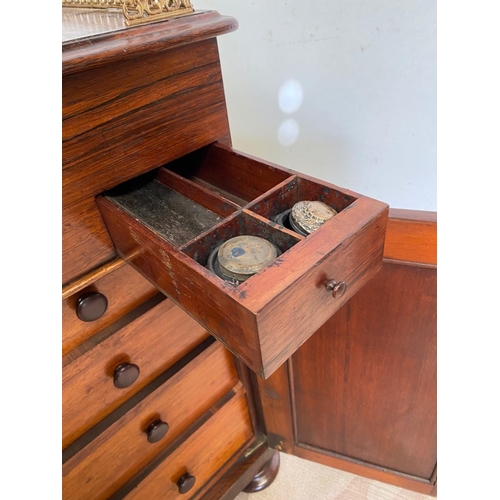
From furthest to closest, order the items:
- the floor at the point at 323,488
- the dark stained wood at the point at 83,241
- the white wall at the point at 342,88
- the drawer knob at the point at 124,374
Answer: the floor at the point at 323,488 < the white wall at the point at 342,88 < the drawer knob at the point at 124,374 < the dark stained wood at the point at 83,241

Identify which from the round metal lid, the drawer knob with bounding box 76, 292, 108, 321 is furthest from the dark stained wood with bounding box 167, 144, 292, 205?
the drawer knob with bounding box 76, 292, 108, 321

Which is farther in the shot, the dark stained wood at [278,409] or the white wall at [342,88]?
the dark stained wood at [278,409]

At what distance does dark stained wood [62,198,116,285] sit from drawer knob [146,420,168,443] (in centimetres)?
31

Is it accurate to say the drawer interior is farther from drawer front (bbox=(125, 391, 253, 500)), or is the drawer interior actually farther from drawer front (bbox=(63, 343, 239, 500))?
drawer front (bbox=(125, 391, 253, 500))

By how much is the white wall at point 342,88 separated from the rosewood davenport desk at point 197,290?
0.31 metres

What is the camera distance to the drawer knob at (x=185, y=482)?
794 mm

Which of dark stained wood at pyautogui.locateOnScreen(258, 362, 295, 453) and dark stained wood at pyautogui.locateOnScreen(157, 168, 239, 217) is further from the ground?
dark stained wood at pyautogui.locateOnScreen(157, 168, 239, 217)

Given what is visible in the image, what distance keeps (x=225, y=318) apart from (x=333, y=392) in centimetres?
52

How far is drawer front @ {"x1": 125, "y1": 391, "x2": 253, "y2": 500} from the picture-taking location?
0.75 meters

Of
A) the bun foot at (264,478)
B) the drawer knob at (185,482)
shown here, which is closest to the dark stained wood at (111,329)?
the drawer knob at (185,482)

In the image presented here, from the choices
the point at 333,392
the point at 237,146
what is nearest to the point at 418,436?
the point at 333,392

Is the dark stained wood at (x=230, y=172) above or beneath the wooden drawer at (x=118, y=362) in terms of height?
above

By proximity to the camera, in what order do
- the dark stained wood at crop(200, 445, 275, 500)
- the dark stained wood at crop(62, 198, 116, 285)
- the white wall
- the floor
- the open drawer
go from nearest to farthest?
the open drawer → the dark stained wood at crop(62, 198, 116, 285) → the white wall → the dark stained wood at crop(200, 445, 275, 500) → the floor

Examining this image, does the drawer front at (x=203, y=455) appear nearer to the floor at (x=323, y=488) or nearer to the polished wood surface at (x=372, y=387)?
the polished wood surface at (x=372, y=387)
